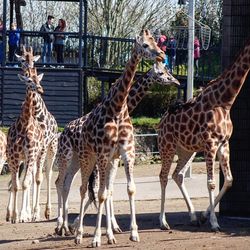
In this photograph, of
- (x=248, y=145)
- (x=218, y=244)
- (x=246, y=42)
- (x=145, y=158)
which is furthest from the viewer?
(x=145, y=158)

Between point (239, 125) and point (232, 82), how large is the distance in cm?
121

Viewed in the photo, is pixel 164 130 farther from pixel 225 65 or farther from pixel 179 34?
pixel 179 34

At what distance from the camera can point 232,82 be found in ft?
49.1

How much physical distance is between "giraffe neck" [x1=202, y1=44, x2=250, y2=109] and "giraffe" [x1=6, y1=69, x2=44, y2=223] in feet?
10.8

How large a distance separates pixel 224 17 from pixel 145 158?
12.1m

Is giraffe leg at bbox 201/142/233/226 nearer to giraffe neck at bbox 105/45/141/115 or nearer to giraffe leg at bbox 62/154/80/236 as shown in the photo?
giraffe neck at bbox 105/45/141/115

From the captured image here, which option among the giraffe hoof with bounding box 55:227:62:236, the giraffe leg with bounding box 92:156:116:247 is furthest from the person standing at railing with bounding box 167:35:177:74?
the giraffe leg with bounding box 92:156:116:247

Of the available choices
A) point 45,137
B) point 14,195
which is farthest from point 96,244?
point 45,137

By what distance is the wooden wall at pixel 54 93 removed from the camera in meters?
31.2

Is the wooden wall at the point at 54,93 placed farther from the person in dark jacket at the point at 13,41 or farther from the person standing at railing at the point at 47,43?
the person in dark jacket at the point at 13,41

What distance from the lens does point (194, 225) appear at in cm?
1541

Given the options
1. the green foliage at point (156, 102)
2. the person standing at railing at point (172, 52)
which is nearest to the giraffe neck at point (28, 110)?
the person standing at railing at point (172, 52)

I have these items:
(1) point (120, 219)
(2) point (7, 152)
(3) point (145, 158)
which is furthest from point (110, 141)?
(3) point (145, 158)

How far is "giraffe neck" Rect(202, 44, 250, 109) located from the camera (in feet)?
48.9
